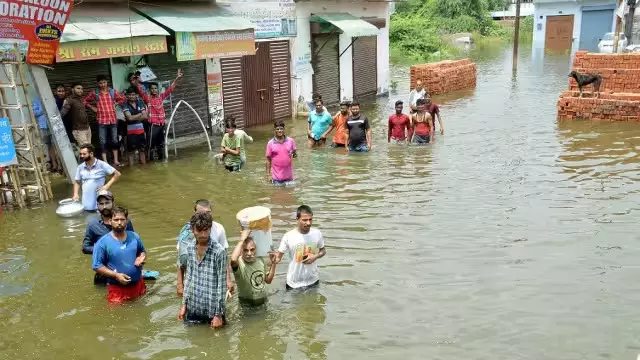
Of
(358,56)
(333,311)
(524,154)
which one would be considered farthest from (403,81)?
(333,311)

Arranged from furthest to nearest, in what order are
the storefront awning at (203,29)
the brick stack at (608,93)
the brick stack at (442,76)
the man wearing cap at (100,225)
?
the brick stack at (442,76)
the brick stack at (608,93)
the storefront awning at (203,29)
the man wearing cap at (100,225)

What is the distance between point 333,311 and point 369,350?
2.97 feet

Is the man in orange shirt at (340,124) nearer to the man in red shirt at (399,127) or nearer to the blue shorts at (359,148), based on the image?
the blue shorts at (359,148)

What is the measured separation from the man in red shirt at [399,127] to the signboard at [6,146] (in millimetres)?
8154

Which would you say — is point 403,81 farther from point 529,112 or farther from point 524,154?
point 524,154

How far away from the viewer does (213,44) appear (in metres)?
15.0

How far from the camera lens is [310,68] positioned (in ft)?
67.6

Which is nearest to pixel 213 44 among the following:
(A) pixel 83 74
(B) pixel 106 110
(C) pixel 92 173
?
(A) pixel 83 74

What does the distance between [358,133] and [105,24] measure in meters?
5.74

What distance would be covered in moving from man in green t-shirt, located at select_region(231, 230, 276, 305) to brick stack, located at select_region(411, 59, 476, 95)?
20.5m

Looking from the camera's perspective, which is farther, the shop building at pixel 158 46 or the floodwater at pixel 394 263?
the shop building at pixel 158 46

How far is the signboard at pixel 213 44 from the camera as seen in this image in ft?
46.8

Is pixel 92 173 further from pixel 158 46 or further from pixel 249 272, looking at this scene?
pixel 158 46

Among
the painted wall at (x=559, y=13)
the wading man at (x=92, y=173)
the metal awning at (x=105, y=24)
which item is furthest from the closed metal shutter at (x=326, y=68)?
the painted wall at (x=559, y=13)
